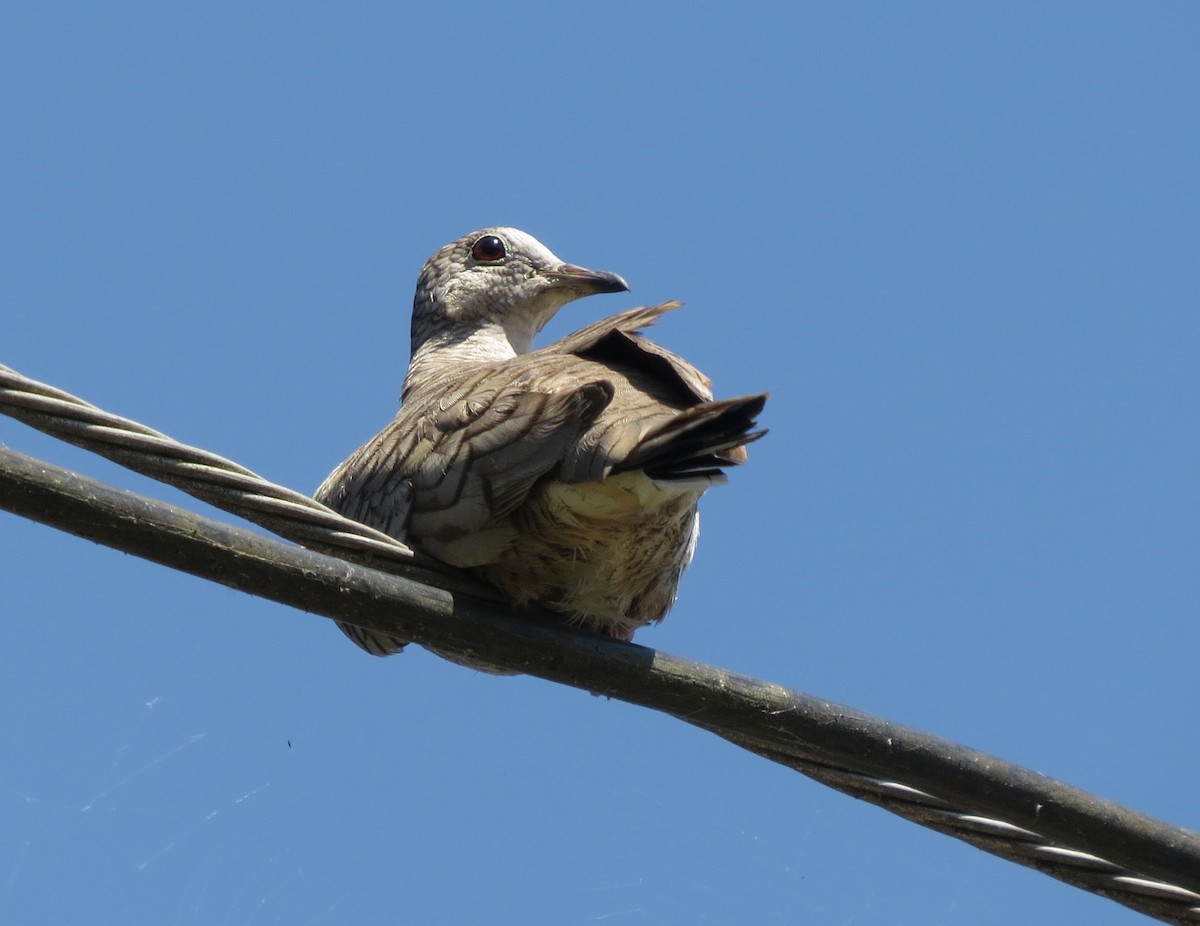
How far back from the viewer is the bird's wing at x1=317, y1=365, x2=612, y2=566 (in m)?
4.12

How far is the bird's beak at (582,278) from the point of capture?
7828 millimetres

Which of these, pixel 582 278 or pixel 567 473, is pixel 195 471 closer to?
pixel 567 473

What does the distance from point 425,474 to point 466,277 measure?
3.59 meters

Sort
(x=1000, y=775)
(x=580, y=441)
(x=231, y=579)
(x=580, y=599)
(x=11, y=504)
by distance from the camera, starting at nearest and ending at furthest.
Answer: (x=11, y=504), (x=231, y=579), (x=1000, y=775), (x=580, y=441), (x=580, y=599)

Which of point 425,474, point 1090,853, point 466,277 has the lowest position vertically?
point 1090,853

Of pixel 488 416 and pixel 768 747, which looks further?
pixel 488 416

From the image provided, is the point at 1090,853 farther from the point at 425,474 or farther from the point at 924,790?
the point at 425,474

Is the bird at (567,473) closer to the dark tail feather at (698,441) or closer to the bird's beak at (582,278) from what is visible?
the dark tail feather at (698,441)

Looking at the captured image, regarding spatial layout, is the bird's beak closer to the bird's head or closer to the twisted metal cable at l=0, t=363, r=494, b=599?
the bird's head

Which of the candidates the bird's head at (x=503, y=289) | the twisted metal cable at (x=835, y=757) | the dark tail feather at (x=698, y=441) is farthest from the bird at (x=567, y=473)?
the bird's head at (x=503, y=289)

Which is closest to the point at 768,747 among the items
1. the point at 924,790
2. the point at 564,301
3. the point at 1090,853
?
the point at 924,790

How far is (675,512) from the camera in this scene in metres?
4.62

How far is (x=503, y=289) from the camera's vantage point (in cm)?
789

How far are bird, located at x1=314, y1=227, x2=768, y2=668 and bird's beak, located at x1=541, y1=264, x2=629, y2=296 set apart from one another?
2510 mm
